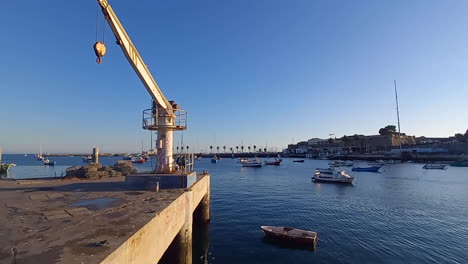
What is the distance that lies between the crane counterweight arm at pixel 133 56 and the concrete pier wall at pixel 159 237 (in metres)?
8.07

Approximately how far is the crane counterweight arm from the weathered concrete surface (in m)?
7.81

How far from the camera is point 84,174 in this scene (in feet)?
85.4

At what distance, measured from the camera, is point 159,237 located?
1005 centimetres

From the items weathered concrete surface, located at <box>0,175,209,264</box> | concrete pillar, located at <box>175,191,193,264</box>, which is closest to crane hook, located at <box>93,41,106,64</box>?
weathered concrete surface, located at <box>0,175,209,264</box>

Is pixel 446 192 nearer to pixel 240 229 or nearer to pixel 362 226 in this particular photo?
pixel 362 226

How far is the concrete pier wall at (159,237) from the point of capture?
716 cm

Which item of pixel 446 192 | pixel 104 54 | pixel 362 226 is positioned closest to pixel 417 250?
pixel 362 226

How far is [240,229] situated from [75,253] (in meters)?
17.7

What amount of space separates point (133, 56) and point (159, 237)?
11737mm

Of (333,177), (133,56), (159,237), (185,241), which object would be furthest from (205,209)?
(333,177)

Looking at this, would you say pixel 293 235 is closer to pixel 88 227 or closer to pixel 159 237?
pixel 159 237

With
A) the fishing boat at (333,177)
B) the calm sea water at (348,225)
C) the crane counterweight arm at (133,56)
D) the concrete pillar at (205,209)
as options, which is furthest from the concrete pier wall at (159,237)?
the fishing boat at (333,177)

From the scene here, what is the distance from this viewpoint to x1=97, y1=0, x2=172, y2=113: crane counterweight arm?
1361 cm

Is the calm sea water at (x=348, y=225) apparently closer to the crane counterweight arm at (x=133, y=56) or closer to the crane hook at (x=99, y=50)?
the crane counterweight arm at (x=133, y=56)
